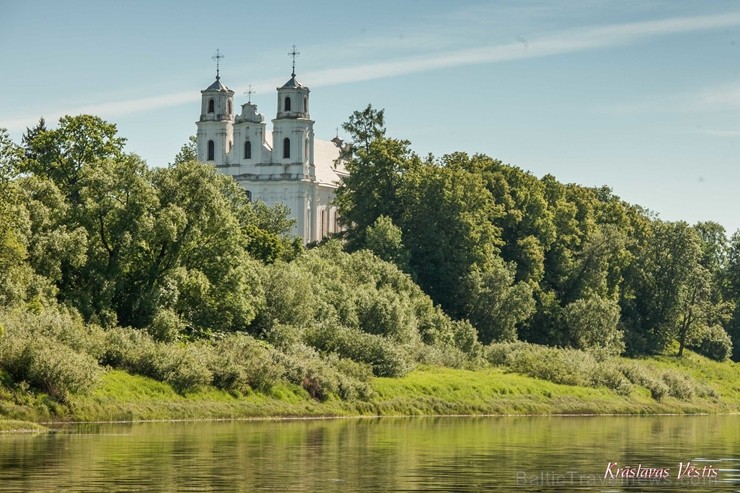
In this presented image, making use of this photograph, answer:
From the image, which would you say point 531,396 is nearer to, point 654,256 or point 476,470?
point 476,470

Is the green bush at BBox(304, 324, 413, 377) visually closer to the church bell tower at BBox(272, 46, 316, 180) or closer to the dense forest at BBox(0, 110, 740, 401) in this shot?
the dense forest at BBox(0, 110, 740, 401)

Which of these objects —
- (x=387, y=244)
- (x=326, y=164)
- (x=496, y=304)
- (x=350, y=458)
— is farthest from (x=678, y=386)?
(x=326, y=164)

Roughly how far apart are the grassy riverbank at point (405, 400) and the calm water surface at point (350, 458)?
215cm

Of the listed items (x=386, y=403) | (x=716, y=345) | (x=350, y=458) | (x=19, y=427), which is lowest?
(x=350, y=458)

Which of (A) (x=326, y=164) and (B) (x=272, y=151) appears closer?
(B) (x=272, y=151)

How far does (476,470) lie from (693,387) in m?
66.1

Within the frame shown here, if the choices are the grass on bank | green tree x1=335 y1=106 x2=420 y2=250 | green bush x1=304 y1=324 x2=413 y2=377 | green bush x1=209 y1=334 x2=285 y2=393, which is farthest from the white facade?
the grass on bank

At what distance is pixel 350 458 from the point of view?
4219 cm

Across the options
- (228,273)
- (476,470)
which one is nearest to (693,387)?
(228,273)

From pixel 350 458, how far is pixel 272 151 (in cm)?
12003

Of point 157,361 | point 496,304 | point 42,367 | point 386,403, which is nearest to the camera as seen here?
point 42,367

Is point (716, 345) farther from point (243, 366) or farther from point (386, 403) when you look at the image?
point (243, 366)

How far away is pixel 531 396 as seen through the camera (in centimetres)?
8406

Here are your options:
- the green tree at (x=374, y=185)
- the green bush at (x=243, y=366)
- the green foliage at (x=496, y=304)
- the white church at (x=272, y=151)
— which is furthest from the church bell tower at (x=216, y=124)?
the green bush at (x=243, y=366)
